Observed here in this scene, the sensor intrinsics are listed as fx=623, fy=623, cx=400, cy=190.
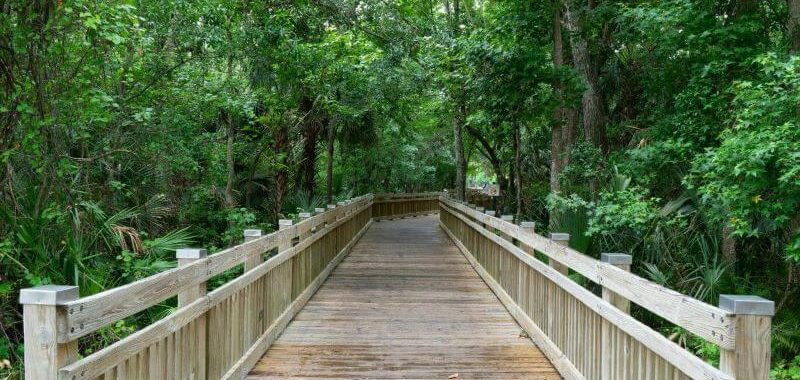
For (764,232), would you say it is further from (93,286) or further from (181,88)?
(181,88)

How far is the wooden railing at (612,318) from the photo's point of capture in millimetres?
2438

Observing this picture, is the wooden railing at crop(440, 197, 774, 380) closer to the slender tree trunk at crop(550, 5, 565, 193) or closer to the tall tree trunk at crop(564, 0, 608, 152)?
the slender tree trunk at crop(550, 5, 565, 193)

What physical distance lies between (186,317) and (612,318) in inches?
102

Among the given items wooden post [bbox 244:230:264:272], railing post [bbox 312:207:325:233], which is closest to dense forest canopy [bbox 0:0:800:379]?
wooden post [bbox 244:230:264:272]

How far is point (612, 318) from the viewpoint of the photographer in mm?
3898

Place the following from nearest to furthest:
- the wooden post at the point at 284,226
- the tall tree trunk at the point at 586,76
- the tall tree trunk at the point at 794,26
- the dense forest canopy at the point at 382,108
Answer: the dense forest canopy at the point at 382,108
the wooden post at the point at 284,226
the tall tree trunk at the point at 794,26
the tall tree trunk at the point at 586,76

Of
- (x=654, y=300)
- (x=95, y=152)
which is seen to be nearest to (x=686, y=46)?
(x=654, y=300)

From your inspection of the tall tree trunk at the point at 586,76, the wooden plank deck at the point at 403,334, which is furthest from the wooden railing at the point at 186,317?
the tall tree trunk at the point at 586,76

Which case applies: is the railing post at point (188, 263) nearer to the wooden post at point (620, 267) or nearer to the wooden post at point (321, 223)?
the wooden post at point (620, 267)

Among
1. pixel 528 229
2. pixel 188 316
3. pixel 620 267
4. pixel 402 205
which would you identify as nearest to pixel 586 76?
pixel 528 229

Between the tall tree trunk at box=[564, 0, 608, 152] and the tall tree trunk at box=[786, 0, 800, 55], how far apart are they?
3.08 metres

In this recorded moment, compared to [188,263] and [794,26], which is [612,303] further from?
[794,26]

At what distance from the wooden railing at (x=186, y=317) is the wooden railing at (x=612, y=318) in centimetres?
252

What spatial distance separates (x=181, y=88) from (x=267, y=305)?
5.73m
